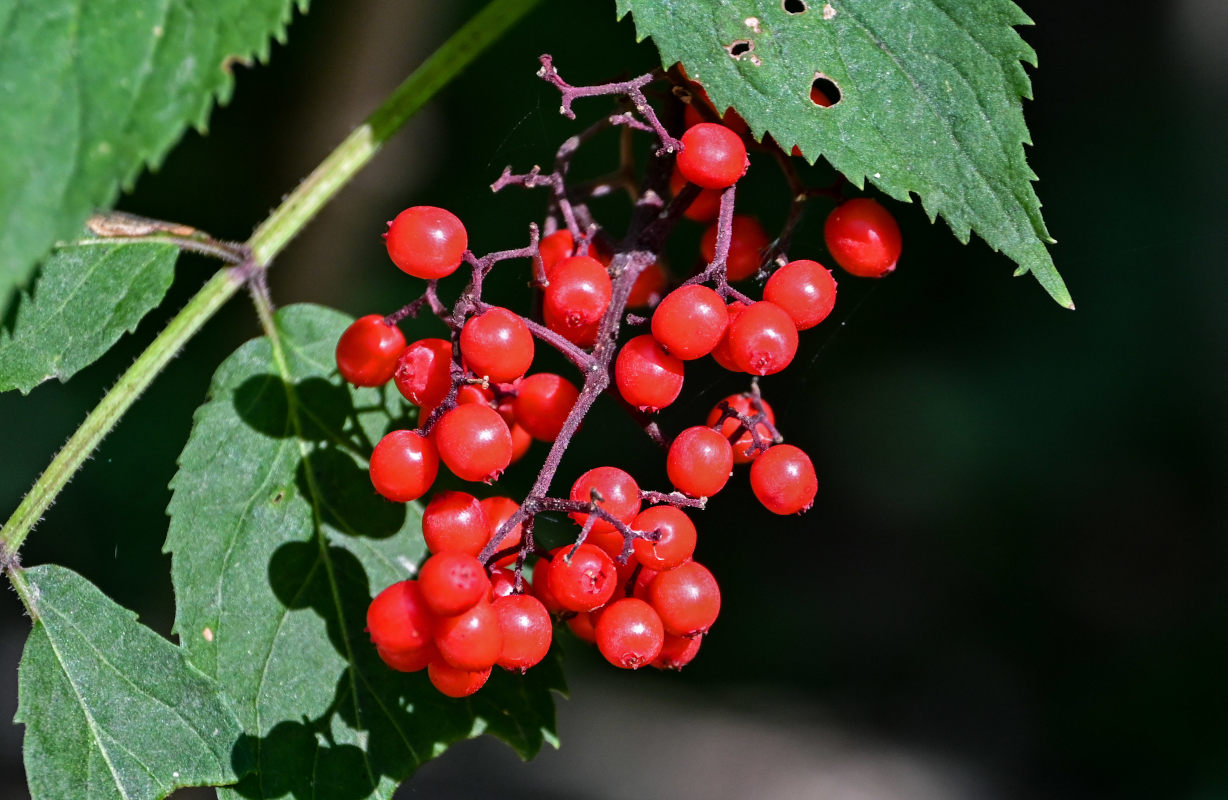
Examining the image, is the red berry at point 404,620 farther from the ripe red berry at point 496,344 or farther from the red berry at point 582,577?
the ripe red berry at point 496,344

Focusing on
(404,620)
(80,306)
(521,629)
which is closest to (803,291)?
(521,629)

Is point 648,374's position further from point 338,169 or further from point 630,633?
point 338,169

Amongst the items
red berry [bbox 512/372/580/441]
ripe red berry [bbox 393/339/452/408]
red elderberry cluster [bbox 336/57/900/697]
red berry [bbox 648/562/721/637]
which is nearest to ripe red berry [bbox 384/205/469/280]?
red elderberry cluster [bbox 336/57/900/697]

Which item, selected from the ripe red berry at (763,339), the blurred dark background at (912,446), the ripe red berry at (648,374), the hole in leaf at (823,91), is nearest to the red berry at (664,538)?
the ripe red berry at (648,374)

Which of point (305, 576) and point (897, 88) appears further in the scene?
point (305, 576)

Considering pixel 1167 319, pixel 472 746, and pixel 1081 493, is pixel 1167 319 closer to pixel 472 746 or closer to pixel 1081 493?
pixel 1081 493

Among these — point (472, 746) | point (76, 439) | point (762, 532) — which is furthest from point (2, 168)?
point (472, 746)

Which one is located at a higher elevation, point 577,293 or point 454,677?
point 577,293

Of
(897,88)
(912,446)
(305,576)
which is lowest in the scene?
(912,446)

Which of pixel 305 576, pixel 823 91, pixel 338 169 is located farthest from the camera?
pixel 305 576
